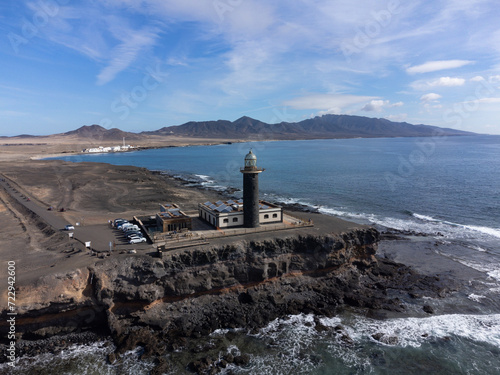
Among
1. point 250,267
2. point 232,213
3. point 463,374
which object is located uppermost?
point 232,213

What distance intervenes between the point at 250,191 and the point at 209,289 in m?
10.9

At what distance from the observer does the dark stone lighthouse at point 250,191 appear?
3259 centimetres

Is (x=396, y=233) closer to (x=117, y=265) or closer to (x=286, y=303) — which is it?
(x=286, y=303)

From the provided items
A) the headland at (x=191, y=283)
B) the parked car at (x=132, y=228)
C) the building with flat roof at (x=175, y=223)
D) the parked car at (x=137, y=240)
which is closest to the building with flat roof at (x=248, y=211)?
the headland at (x=191, y=283)

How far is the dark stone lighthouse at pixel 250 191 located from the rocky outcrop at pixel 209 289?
4077 millimetres

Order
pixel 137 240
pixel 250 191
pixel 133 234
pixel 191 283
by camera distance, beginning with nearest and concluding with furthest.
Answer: pixel 191 283 → pixel 137 240 → pixel 133 234 → pixel 250 191

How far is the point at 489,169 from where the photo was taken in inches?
4136

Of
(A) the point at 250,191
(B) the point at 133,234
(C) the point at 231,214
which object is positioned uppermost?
(A) the point at 250,191

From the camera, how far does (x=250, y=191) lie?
33.2 metres

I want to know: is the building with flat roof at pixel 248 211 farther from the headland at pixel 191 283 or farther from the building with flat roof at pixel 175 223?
the building with flat roof at pixel 175 223

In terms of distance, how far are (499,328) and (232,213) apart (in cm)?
2583

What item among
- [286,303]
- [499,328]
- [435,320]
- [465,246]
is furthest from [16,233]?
[465,246]

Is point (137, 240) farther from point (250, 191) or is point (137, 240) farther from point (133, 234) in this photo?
point (250, 191)

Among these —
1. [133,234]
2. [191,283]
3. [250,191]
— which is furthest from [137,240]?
[250,191]
